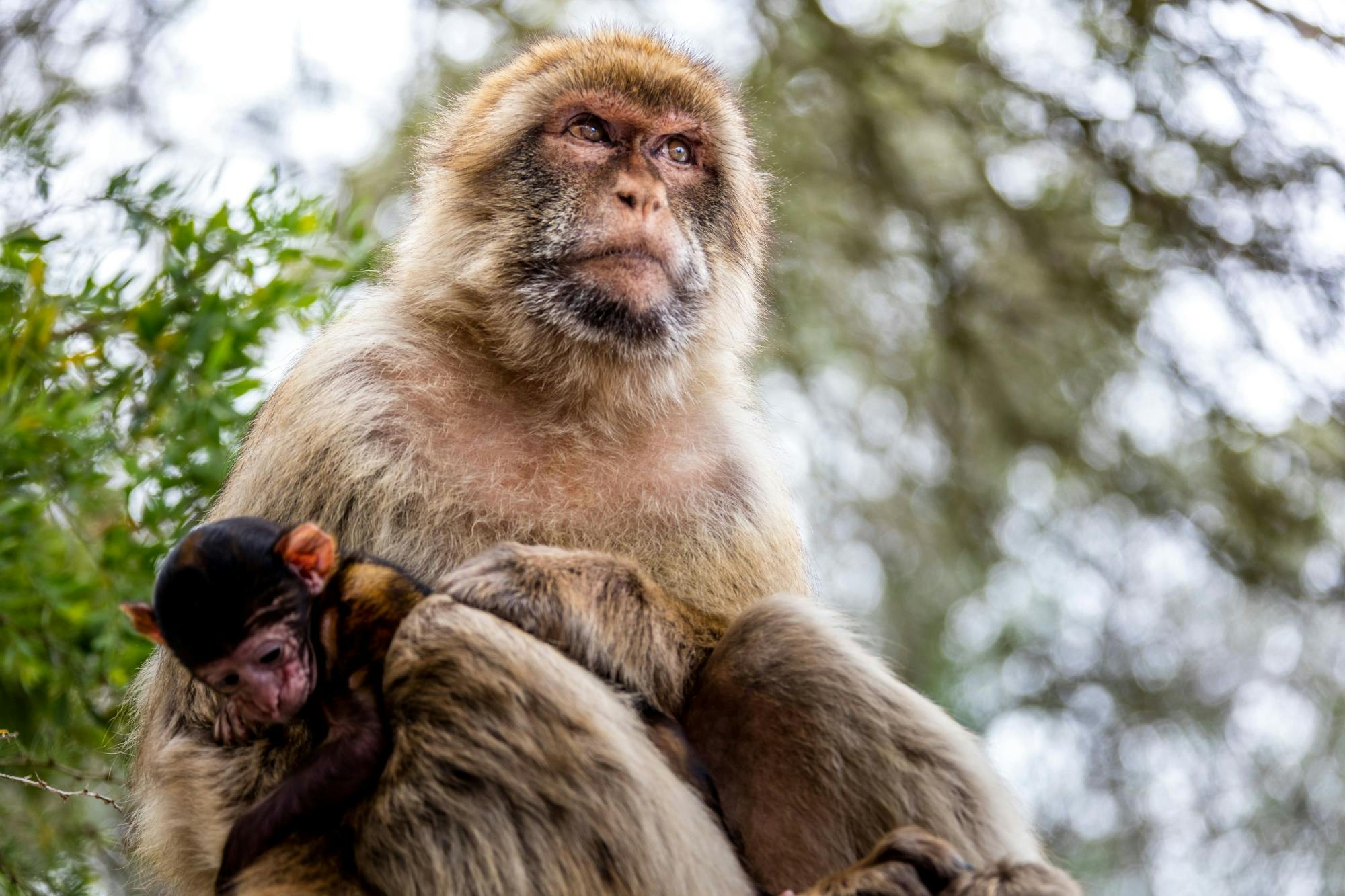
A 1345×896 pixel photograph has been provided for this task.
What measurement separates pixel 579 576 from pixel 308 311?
5.39ft

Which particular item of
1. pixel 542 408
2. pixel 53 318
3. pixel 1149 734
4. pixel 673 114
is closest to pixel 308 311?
pixel 53 318

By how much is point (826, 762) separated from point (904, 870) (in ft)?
1.25

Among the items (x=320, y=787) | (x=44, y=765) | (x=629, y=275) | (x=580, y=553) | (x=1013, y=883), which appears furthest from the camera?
Result: (x=629, y=275)

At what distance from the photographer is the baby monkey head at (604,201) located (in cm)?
326

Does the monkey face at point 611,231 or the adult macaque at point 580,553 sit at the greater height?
the monkey face at point 611,231

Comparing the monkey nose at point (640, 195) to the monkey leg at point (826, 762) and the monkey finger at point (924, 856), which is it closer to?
the monkey leg at point (826, 762)

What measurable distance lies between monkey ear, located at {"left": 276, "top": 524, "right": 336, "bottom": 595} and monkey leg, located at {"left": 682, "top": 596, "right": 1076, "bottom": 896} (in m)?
0.87

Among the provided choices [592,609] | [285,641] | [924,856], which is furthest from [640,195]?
[924,856]

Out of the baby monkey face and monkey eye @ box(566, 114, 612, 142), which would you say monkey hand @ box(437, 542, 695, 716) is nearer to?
the baby monkey face

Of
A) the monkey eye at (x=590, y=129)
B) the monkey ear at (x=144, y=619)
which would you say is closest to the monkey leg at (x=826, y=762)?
the monkey ear at (x=144, y=619)

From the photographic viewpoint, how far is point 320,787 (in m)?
2.46

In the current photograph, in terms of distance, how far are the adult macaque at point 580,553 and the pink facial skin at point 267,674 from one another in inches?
8.1

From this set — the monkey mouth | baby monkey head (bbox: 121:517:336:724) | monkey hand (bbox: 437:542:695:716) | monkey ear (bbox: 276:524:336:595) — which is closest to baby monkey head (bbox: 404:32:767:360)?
the monkey mouth

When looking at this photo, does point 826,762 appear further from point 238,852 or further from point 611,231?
point 611,231
